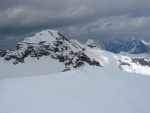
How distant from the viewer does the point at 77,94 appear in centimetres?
1262

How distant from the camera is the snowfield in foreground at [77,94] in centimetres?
1102

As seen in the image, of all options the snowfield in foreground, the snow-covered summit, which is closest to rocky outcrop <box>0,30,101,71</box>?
the snow-covered summit

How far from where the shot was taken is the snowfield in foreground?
11.0 metres

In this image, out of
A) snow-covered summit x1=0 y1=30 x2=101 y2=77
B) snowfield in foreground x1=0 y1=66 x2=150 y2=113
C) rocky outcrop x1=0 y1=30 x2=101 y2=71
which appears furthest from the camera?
Answer: rocky outcrop x1=0 y1=30 x2=101 y2=71

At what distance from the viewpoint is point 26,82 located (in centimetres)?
1448

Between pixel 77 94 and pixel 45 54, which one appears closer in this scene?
pixel 77 94

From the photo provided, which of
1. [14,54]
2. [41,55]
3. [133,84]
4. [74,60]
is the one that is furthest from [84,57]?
[133,84]

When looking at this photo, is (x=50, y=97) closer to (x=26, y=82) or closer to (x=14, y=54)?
(x=26, y=82)

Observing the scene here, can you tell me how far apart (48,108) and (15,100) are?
1.87 meters

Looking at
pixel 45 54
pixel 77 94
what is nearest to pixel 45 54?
pixel 45 54

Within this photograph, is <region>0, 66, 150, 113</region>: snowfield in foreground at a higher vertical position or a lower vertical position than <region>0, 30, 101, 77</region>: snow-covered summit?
higher

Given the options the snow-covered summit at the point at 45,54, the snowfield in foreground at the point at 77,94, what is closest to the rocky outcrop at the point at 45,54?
the snow-covered summit at the point at 45,54

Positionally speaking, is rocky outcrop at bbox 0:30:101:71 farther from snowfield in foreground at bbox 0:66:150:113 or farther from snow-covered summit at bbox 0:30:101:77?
snowfield in foreground at bbox 0:66:150:113

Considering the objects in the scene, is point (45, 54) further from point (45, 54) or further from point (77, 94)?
point (77, 94)
